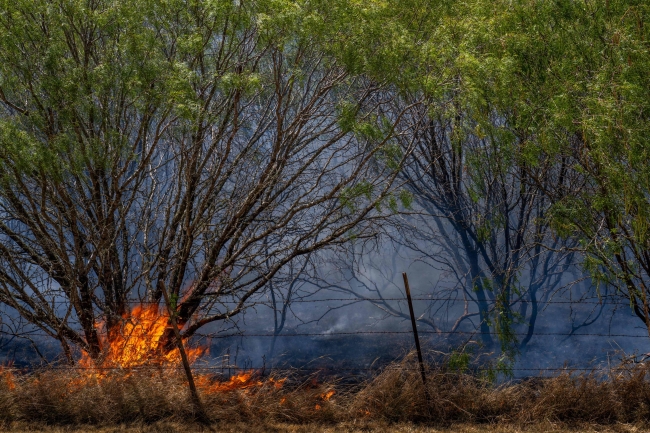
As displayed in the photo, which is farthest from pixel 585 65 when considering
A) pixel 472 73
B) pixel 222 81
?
pixel 222 81

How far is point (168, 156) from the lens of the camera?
36.9ft

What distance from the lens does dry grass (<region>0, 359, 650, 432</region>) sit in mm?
8047

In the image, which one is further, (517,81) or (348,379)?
(348,379)

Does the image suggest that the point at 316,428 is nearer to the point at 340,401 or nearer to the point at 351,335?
the point at 340,401

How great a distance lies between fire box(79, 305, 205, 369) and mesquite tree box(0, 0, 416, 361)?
0.58 feet

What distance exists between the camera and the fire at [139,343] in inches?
345

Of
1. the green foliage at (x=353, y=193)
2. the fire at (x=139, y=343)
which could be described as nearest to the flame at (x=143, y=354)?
the fire at (x=139, y=343)

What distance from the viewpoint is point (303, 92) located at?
35.2 feet

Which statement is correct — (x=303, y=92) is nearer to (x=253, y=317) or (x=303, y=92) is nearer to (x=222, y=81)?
(x=222, y=81)

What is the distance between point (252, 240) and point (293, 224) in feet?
3.19

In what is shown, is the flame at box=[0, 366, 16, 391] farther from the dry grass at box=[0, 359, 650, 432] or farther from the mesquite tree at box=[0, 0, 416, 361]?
the mesquite tree at box=[0, 0, 416, 361]

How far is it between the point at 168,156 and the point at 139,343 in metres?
3.22

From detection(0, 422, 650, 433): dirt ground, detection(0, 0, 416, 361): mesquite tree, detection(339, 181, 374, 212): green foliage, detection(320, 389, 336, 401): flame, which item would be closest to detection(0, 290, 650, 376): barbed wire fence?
detection(0, 0, 416, 361): mesquite tree

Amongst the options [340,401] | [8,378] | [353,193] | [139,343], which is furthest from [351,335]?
[8,378]
